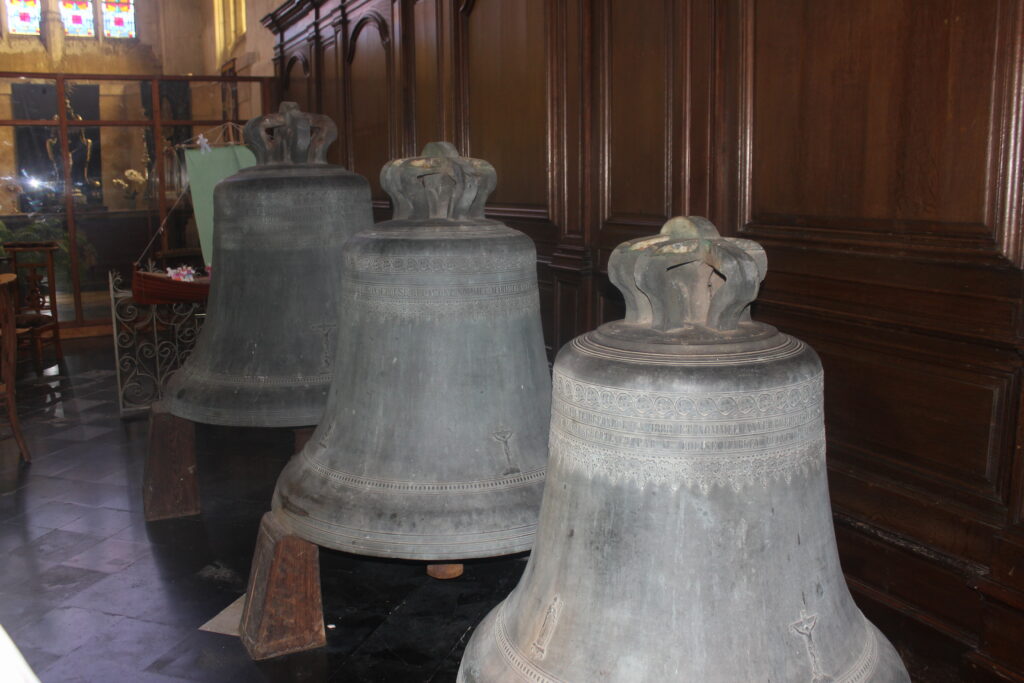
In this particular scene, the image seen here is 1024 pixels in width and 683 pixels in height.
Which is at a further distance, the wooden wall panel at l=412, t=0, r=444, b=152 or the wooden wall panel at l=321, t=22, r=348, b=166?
the wooden wall panel at l=321, t=22, r=348, b=166

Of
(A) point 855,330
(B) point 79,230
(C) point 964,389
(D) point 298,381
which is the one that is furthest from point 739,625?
(B) point 79,230

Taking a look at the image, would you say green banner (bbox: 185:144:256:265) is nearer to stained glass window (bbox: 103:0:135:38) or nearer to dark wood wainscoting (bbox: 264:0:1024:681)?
dark wood wainscoting (bbox: 264:0:1024:681)

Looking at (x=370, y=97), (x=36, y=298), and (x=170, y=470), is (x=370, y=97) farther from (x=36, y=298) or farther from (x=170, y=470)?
(x=36, y=298)

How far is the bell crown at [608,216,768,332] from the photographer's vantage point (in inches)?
52.5

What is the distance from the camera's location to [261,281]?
122 inches

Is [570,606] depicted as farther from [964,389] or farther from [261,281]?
[261,281]

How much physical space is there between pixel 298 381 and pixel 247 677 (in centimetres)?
92

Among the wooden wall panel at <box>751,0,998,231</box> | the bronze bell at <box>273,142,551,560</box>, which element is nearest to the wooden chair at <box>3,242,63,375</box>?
the bronze bell at <box>273,142,551,560</box>

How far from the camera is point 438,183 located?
89.6 inches

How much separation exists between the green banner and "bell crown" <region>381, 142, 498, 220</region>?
392cm

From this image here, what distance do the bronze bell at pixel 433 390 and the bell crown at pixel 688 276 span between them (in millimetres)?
853

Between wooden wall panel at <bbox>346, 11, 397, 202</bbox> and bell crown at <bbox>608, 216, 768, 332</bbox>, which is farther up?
wooden wall panel at <bbox>346, 11, 397, 202</bbox>

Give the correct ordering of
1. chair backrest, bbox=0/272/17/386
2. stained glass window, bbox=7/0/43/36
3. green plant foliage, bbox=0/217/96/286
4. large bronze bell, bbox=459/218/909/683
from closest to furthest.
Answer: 1. large bronze bell, bbox=459/218/909/683
2. chair backrest, bbox=0/272/17/386
3. green plant foliage, bbox=0/217/96/286
4. stained glass window, bbox=7/0/43/36

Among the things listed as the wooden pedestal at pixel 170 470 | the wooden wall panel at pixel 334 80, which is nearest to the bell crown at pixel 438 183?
the wooden pedestal at pixel 170 470
